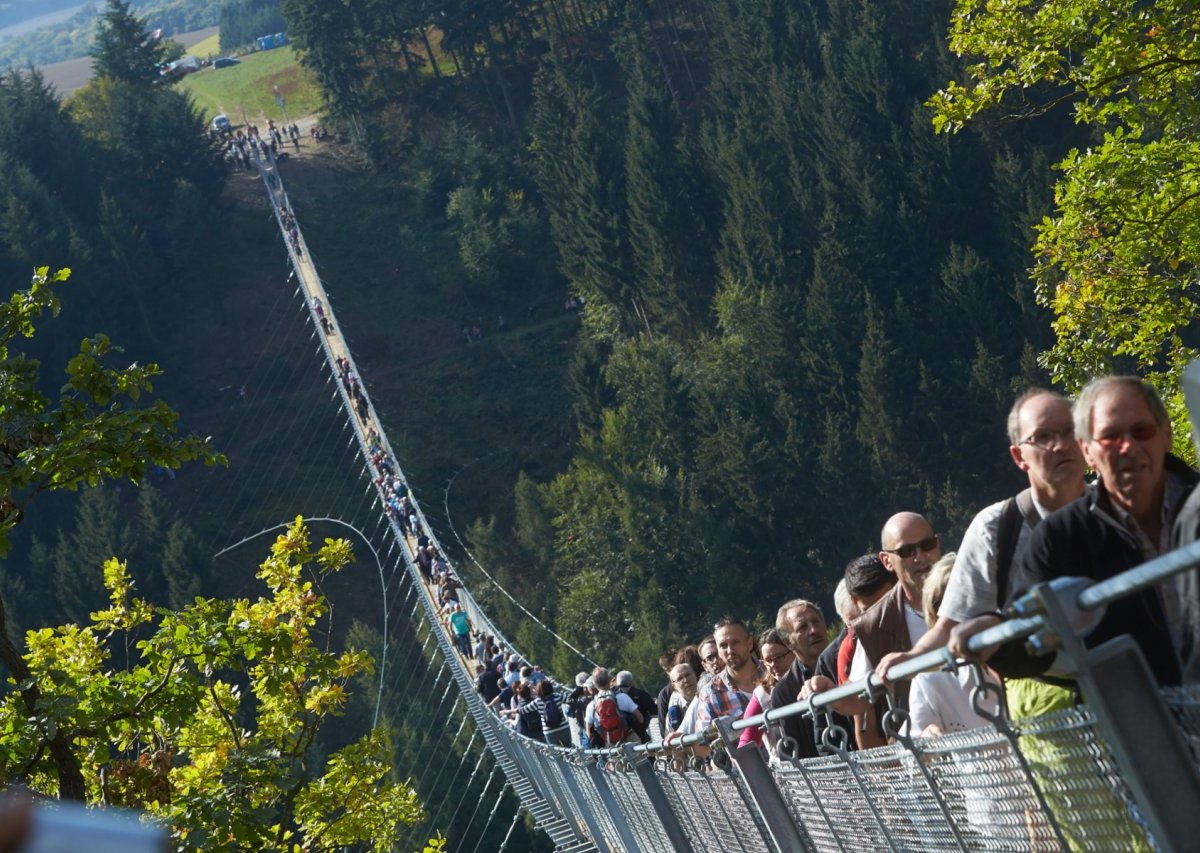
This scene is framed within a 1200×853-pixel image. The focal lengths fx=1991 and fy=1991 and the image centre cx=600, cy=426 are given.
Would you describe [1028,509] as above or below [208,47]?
above

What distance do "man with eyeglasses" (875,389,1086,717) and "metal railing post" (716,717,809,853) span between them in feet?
3.21

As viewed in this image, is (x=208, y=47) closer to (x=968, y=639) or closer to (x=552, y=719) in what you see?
(x=552, y=719)

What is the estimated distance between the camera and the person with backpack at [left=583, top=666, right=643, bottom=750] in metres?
8.52

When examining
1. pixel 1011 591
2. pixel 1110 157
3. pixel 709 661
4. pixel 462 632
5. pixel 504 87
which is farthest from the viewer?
pixel 504 87

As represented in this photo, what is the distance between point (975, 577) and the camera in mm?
3248

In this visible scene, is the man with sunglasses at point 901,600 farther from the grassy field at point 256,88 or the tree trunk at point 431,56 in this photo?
the grassy field at point 256,88

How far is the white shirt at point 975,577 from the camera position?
3.23m

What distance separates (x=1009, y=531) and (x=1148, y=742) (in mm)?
1133

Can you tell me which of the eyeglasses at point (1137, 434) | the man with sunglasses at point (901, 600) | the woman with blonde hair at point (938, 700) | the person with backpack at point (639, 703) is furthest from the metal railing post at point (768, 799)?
the person with backpack at point (639, 703)

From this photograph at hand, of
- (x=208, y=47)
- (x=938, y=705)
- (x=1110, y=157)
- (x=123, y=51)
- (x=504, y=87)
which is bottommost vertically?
(x=504, y=87)

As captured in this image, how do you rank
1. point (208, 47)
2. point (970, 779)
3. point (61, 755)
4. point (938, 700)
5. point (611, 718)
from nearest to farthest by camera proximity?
point (970, 779) < point (938, 700) < point (61, 755) < point (611, 718) < point (208, 47)

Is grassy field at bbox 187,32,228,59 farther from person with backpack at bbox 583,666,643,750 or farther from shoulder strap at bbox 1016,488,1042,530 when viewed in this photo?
shoulder strap at bbox 1016,488,1042,530

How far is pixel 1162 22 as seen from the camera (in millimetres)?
9492

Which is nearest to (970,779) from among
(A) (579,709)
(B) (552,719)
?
(A) (579,709)
